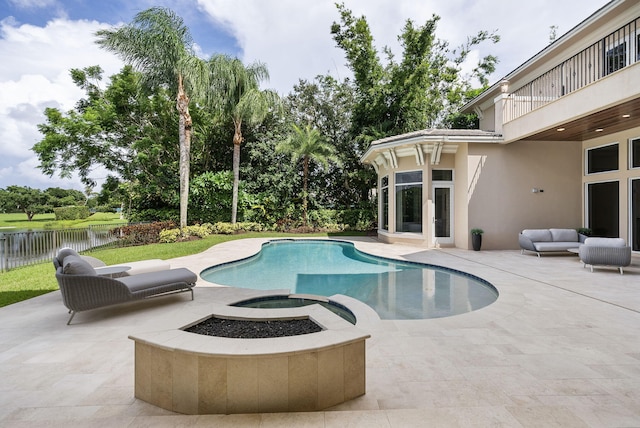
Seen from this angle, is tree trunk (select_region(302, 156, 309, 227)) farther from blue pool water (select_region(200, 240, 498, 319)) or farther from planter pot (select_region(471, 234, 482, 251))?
planter pot (select_region(471, 234, 482, 251))

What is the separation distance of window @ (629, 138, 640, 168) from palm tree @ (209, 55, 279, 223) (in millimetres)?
15099

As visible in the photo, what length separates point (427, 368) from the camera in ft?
10.1

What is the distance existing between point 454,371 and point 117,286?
468 centimetres

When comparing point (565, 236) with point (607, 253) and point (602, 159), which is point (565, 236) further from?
point (602, 159)

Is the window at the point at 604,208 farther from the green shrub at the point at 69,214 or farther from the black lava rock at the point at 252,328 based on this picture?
the green shrub at the point at 69,214

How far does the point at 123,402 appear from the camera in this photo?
8.26 ft

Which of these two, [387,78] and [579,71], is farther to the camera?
[387,78]

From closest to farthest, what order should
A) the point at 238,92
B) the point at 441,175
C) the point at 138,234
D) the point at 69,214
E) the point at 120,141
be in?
1. the point at 441,175
2. the point at 138,234
3. the point at 238,92
4. the point at 120,141
5. the point at 69,214

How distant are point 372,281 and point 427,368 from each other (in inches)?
183

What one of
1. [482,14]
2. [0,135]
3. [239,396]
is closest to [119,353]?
[239,396]

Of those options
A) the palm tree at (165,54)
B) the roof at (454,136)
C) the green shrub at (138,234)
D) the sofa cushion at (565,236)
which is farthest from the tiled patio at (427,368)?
the palm tree at (165,54)

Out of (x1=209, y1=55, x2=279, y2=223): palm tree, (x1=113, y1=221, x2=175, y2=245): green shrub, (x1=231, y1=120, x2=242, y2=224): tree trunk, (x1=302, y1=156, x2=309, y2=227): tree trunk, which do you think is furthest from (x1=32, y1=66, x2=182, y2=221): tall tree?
(x1=302, y1=156, x2=309, y2=227): tree trunk

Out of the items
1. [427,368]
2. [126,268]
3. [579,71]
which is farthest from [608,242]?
[126,268]

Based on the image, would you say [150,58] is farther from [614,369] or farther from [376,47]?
[614,369]
